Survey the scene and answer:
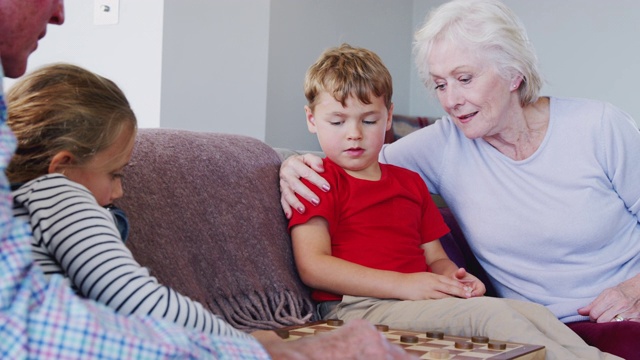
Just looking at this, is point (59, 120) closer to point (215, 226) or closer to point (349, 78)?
point (215, 226)

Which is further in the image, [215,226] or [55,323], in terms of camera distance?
[215,226]

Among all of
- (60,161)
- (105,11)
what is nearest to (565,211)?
(60,161)

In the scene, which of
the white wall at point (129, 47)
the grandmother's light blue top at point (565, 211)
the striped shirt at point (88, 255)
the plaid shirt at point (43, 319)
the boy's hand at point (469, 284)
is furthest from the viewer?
the white wall at point (129, 47)

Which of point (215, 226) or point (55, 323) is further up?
point (55, 323)

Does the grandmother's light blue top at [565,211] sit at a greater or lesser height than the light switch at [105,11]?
lesser

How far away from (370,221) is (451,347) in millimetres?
515

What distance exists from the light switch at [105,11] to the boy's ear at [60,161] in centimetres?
238

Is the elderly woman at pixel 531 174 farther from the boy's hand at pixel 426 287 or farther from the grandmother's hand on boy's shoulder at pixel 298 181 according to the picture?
the boy's hand at pixel 426 287

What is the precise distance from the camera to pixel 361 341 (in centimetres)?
116

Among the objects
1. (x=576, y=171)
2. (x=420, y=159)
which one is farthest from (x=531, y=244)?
(x=420, y=159)

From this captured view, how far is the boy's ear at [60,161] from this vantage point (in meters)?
1.22

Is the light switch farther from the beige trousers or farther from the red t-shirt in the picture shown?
the beige trousers

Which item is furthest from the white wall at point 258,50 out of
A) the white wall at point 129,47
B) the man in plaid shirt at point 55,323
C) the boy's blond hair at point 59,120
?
the man in plaid shirt at point 55,323

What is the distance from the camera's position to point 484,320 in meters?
1.70
